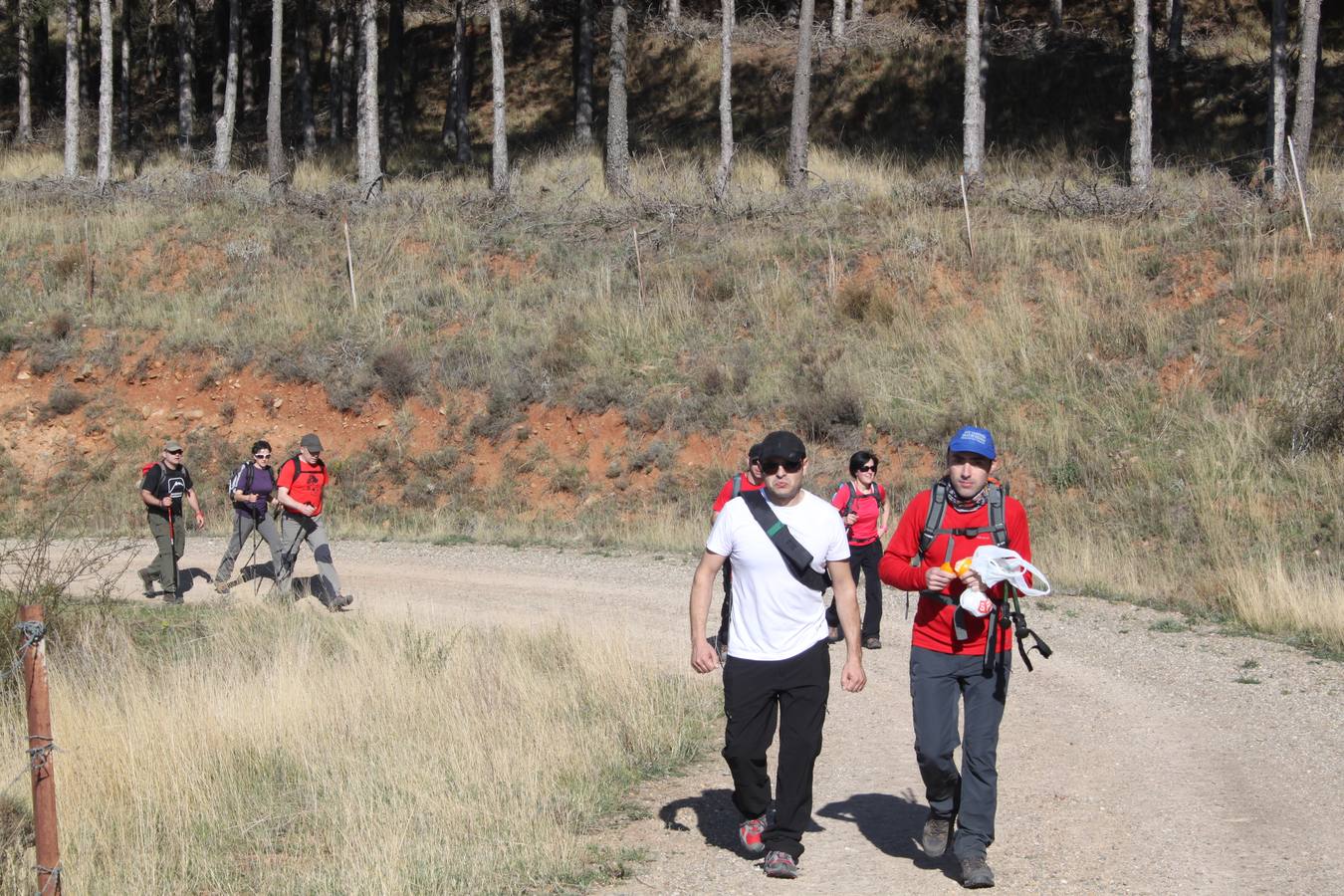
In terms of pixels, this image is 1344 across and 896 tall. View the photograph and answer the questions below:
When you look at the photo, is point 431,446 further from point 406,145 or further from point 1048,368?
point 406,145

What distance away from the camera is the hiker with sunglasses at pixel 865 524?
34.6 ft

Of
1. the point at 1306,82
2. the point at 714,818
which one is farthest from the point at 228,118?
the point at 714,818

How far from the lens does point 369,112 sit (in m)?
30.8

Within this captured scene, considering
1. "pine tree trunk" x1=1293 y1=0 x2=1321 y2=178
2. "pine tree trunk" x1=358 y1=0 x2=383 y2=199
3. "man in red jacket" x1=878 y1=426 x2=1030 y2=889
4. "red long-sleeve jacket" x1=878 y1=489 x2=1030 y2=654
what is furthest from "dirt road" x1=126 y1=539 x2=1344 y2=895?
"pine tree trunk" x1=358 y1=0 x2=383 y2=199

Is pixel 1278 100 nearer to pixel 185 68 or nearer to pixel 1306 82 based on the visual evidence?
pixel 1306 82

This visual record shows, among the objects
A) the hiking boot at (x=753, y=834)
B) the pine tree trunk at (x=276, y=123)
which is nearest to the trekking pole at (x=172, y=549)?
the hiking boot at (x=753, y=834)

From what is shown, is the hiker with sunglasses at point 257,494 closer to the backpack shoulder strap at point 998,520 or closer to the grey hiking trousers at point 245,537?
the grey hiking trousers at point 245,537

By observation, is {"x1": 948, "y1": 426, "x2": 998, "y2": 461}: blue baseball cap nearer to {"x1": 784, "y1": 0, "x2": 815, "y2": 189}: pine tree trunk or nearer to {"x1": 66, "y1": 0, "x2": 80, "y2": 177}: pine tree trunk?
{"x1": 784, "y1": 0, "x2": 815, "y2": 189}: pine tree trunk

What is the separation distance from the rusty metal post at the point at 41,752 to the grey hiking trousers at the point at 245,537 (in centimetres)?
848

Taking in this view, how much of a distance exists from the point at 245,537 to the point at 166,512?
2.96 ft

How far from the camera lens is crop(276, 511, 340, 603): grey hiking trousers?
12906 millimetres

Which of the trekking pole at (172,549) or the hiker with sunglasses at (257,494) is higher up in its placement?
the hiker with sunglasses at (257,494)

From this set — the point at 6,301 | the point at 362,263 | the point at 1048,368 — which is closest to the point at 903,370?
the point at 1048,368

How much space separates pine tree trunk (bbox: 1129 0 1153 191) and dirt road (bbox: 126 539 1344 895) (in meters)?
14.5
